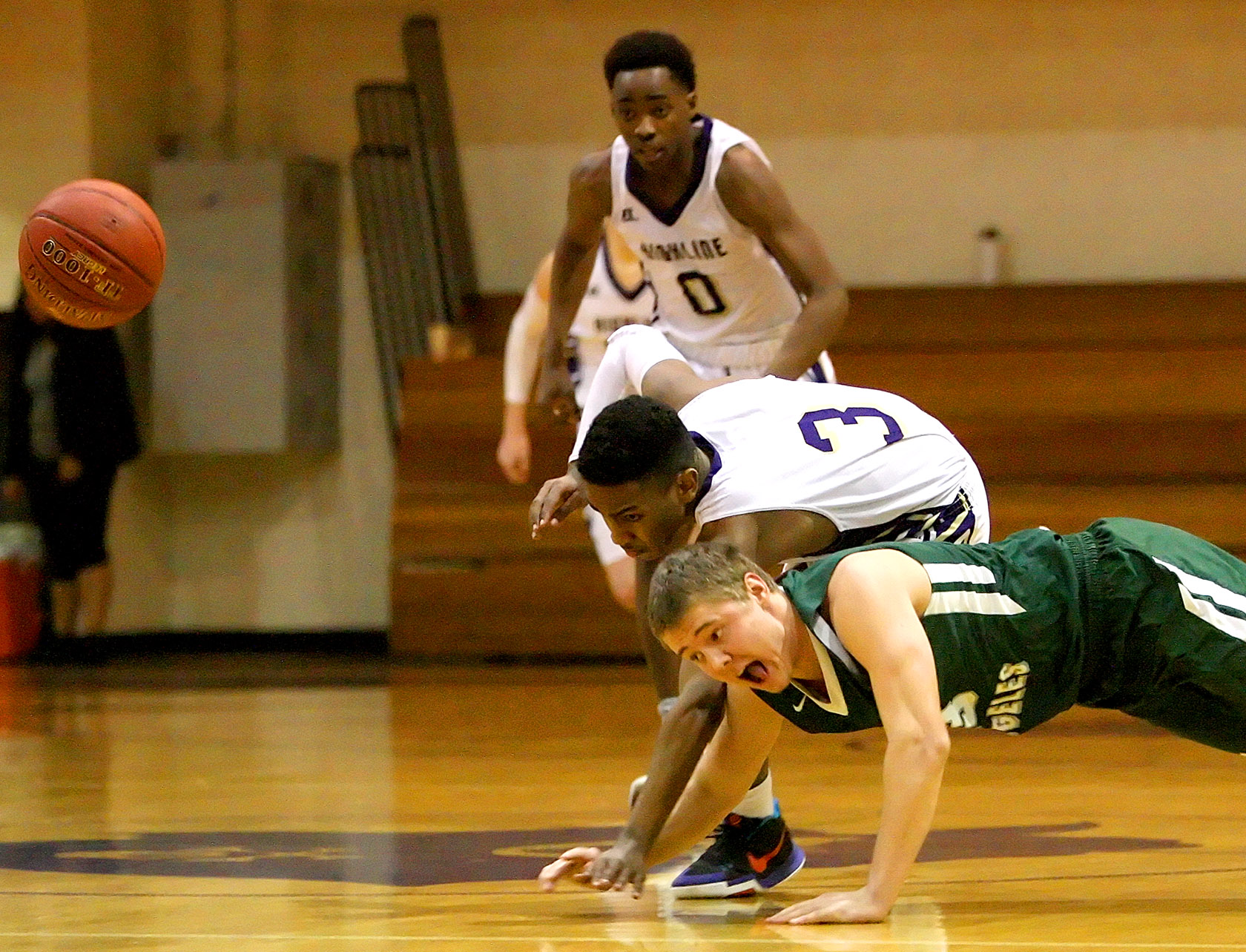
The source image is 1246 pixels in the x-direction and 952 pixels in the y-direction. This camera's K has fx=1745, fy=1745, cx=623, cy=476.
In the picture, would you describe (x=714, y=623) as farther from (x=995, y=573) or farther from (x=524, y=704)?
(x=524, y=704)

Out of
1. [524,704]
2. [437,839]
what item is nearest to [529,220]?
[524,704]

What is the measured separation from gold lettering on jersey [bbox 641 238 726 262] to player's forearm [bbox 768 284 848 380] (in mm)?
348

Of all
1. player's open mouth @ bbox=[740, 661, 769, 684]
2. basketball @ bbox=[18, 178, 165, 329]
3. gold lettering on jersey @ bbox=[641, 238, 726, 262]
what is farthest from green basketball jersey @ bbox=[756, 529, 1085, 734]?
basketball @ bbox=[18, 178, 165, 329]

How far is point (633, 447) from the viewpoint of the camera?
2760 millimetres

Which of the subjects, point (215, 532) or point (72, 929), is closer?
point (72, 929)

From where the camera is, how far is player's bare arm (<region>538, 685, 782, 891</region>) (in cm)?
283

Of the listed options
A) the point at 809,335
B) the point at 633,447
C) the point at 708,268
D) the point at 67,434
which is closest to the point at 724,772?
the point at 633,447

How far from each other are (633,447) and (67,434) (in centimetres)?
574

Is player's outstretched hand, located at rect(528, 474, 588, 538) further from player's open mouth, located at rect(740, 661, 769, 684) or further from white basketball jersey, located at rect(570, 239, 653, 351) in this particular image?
white basketball jersey, located at rect(570, 239, 653, 351)

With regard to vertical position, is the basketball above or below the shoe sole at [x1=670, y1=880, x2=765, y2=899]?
above

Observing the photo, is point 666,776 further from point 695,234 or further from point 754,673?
point 695,234

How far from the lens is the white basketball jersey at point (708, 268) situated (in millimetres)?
3836

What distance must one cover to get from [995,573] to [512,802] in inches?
67.5

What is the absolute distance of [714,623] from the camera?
2443mm
